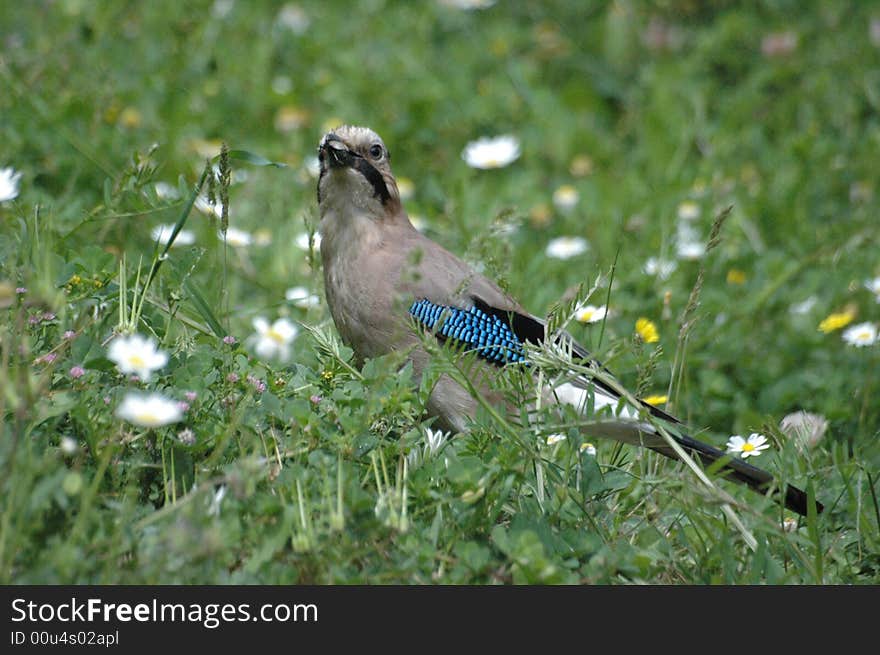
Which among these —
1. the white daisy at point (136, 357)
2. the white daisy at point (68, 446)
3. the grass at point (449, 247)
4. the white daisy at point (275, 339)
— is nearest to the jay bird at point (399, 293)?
the grass at point (449, 247)

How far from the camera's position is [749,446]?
3840mm

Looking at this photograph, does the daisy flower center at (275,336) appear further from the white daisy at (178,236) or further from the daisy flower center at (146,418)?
the daisy flower center at (146,418)

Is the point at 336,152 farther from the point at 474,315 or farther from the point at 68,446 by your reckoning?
the point at 68,446

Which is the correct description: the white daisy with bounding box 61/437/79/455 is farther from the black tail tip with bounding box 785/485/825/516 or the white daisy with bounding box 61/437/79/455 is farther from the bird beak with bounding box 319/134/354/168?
the black tail tip with bounding box 785/485/825/516

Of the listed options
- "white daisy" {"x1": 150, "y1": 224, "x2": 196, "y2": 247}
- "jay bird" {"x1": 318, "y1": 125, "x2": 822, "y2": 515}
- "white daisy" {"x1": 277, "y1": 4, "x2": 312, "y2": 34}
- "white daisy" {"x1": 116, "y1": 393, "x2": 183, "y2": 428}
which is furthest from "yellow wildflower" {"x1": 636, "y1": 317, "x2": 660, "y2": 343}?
"white daisy" {"x1": 277, "y1": 4, "x2": 312, "y2": 34}

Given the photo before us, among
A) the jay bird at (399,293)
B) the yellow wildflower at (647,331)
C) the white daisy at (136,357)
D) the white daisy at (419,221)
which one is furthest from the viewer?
the white daisy at (419,221)

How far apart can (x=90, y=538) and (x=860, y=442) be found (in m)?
2.83

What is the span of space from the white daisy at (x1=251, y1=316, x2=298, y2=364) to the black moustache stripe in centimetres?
59

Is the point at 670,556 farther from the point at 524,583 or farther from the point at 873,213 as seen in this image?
the point at 873,213

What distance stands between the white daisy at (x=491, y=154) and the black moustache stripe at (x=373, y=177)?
2091 millimetres

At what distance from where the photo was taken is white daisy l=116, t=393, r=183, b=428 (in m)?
2.86

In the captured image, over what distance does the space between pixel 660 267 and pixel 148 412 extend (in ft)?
10.0

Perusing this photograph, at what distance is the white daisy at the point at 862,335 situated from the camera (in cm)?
490
